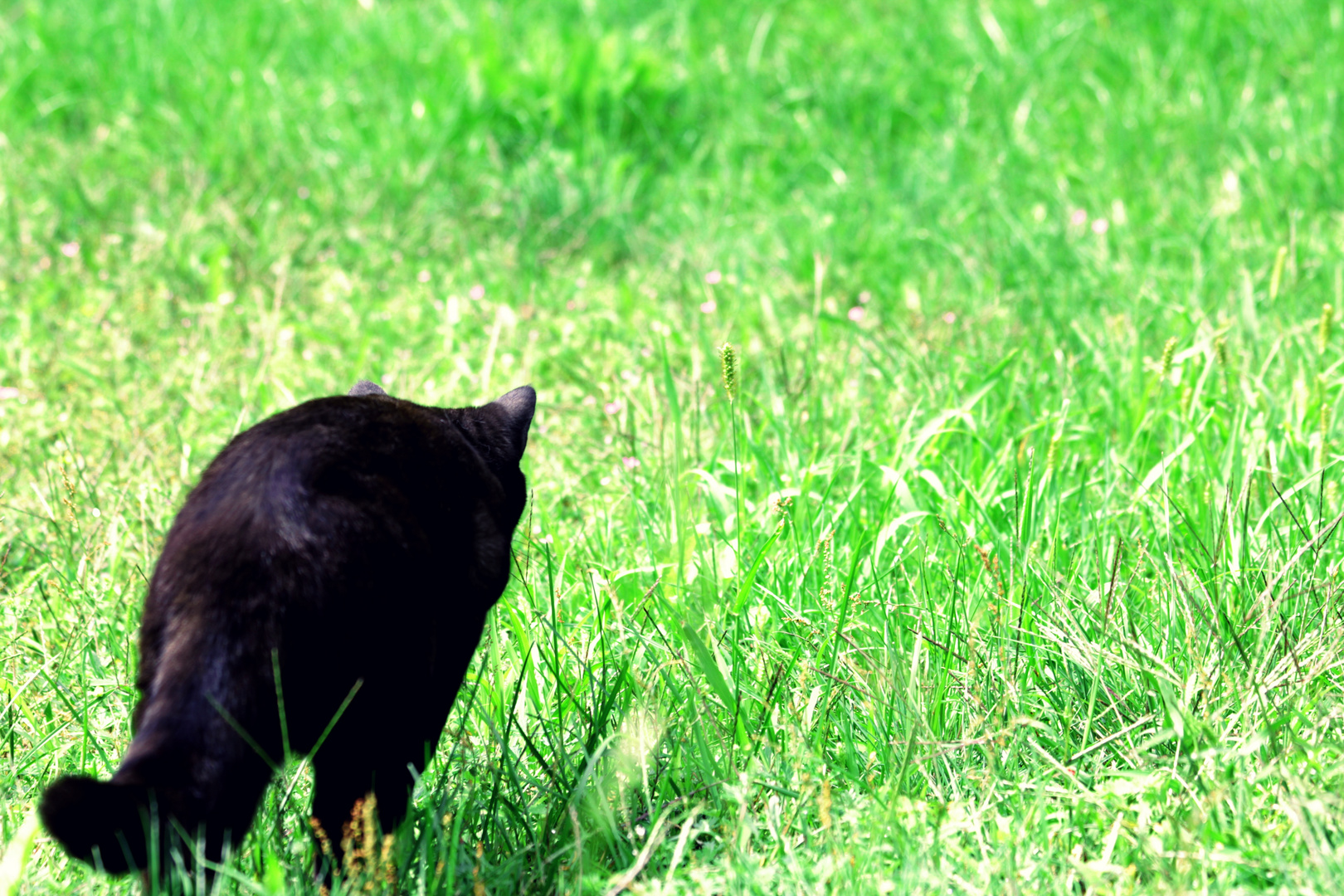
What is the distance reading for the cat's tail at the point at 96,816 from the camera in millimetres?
1651

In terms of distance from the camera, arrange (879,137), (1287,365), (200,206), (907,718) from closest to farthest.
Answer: (907,718)
(1287,365)
(200,206)
(879,137)

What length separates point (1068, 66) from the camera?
674 cm

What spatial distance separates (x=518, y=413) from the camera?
271 cm

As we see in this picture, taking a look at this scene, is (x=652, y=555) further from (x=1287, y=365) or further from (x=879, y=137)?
(x=879, y=137)

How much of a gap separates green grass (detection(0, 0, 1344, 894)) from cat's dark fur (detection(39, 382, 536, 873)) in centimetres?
24

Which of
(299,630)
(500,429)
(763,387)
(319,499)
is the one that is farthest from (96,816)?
(763,387)

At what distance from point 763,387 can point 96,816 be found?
300 centimetres

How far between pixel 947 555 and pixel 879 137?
11.7 ft

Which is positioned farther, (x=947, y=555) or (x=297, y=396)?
(x=297, y=396)

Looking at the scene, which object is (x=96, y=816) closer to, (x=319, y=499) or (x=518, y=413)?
(x=319, y=499)

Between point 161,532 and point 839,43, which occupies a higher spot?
point 839,43

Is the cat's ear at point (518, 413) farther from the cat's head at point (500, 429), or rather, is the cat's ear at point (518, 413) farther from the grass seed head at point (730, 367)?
the grass seed head at point (730, 367)

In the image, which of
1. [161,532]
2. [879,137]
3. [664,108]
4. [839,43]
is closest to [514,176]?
[664,108]

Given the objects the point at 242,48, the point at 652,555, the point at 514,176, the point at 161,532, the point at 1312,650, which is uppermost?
the point at 242,48
